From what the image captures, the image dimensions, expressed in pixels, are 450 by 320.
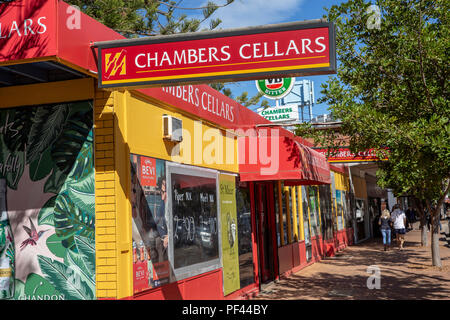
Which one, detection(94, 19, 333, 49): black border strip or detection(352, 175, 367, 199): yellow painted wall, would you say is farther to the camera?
detection(352, 175, 367, 199): yellow painted wall

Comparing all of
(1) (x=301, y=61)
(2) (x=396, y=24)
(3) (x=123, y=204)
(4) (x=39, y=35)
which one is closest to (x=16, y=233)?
(3) (x=123, y=204)

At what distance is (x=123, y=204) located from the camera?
616cm

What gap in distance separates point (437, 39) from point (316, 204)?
412 inches

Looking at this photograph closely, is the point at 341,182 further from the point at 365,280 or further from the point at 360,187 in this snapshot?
the point at 365,280

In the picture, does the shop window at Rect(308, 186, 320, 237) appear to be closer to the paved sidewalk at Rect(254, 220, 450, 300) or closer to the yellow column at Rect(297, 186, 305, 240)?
the paved sidewalk at Rect(254, 220, 450, 300)

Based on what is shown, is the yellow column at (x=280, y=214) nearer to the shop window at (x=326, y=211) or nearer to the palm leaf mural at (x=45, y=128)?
the shop window at (x=326, y=211)

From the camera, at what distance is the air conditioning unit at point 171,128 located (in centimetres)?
752

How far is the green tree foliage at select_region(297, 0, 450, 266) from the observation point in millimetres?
7629

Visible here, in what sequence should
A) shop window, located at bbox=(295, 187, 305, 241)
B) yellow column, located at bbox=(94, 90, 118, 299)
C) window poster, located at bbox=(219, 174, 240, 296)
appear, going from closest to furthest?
yellow column, located at bbox=(94, 90, 118, 299) → window poster, located at bbox=(219, 174, 240, 296) → shop window, located at bbox=(295, 187, 305, 241)

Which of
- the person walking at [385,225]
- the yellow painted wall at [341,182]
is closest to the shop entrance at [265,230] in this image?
the person walking at [385,225]

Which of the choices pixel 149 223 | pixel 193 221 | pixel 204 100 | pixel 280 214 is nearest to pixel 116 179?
pixel 149 223

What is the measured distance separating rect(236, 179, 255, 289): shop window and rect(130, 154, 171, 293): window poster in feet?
11.0

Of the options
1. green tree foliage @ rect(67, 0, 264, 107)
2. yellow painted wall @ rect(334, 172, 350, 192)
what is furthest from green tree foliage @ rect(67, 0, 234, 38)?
yellow painted wall @ rect(334, 172, 350, 192)

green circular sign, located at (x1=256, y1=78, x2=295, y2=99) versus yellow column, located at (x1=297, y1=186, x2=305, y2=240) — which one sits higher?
green circular sign, located at (x1=256, y1=78, x2=295, y2=99)
